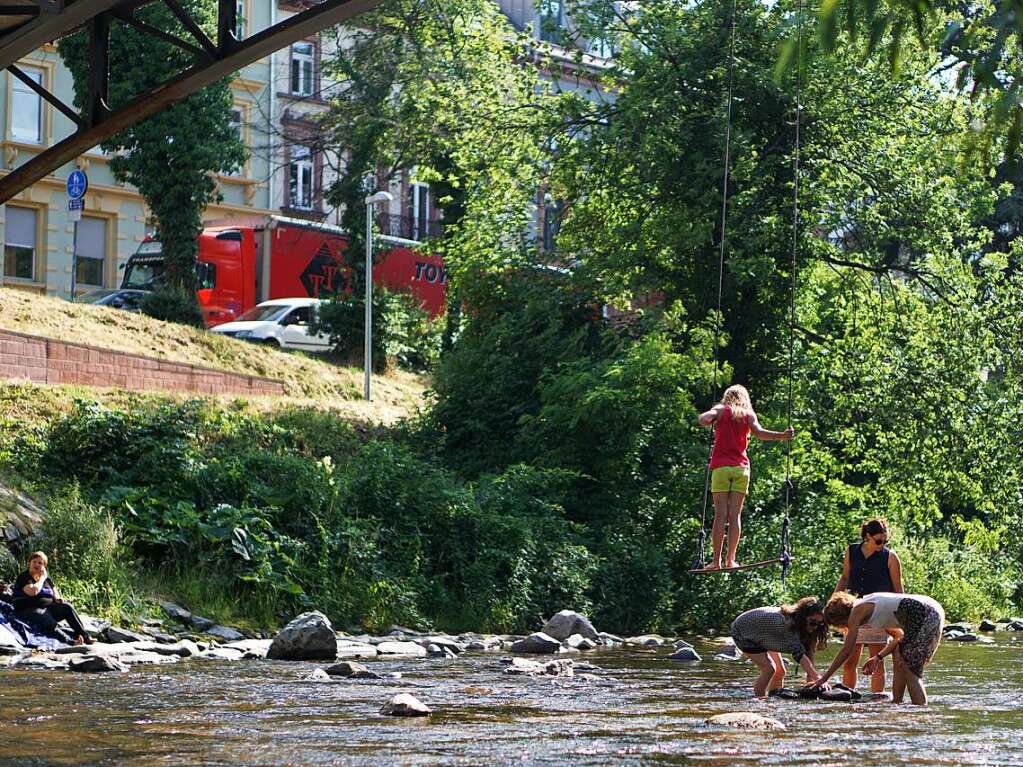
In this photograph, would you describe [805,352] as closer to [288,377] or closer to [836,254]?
[836,254]

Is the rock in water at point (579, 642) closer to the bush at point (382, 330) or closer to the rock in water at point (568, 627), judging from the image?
the rock in water at point (568, 627)

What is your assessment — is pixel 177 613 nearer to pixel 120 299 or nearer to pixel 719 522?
pixel 719 522

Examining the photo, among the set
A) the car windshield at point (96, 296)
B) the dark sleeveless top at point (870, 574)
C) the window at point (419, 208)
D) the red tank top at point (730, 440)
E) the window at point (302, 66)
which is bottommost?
the dark sleeveless top at point (870, 574)

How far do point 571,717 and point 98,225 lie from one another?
46.2m

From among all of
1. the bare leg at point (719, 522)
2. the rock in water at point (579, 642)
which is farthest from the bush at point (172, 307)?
the bare leg at point (719, 522)

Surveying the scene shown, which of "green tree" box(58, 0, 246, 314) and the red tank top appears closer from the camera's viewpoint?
the red tank top

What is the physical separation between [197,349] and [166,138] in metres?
10.0

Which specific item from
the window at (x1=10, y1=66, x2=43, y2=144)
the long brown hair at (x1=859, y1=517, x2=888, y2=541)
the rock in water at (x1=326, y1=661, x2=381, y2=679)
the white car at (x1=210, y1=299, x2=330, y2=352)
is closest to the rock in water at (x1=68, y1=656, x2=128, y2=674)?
the rock in water at (x1=326, y1=661, x2=381, y2=679)

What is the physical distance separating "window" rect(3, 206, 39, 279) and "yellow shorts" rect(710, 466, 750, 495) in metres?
38.8

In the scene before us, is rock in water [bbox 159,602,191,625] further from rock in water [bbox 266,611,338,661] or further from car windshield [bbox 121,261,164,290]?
car windshield [bbox 121,261,164,290]

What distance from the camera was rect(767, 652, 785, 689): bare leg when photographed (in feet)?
46.6

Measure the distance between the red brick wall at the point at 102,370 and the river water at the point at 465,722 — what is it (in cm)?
1076

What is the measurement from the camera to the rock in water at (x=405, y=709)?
1183cm

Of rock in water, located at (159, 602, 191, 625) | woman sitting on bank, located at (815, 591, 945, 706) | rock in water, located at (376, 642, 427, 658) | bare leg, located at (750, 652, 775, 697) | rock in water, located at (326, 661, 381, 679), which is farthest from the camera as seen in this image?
rock in water, located at (159, 602, 191, 625)
